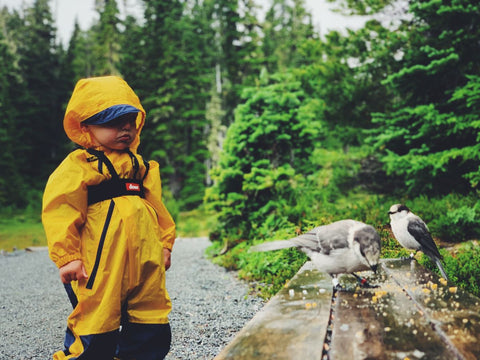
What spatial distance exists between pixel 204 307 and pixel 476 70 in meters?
7.24

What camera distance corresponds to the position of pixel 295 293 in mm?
2467

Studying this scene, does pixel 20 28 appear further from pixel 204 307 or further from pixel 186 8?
pixel 204 307

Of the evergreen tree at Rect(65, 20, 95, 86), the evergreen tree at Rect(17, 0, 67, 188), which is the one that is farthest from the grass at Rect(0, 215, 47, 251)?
the evergreen tree at Rect(65, 20, 95, 86)

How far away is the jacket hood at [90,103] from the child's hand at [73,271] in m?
0.91

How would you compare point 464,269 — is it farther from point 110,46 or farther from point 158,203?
point 110,46

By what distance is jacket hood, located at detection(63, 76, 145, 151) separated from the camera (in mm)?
2693

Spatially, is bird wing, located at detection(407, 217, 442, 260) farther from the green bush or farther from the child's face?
the child's face

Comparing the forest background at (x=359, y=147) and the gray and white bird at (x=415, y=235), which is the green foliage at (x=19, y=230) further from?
the gray and white bird at (x=415, y=235)

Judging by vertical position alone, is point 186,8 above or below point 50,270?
above

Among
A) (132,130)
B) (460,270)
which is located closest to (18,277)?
(132,130)

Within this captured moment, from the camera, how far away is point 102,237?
2518 mm

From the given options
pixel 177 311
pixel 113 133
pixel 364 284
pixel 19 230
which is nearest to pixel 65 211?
pixel 113 133

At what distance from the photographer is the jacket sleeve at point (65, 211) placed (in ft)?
7.84

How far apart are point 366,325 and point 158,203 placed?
187cm
